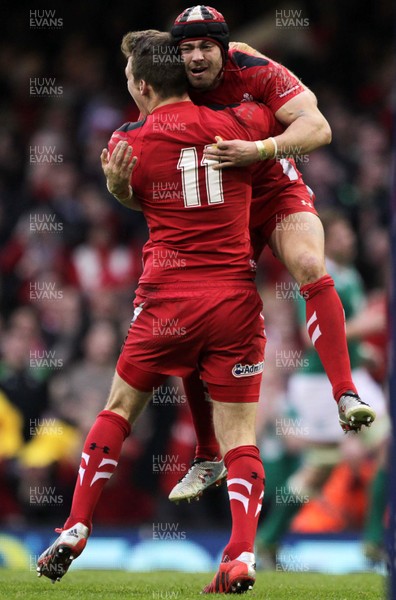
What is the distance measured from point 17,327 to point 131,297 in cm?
124

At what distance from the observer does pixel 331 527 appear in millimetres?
10922

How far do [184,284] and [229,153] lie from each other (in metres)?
0.67

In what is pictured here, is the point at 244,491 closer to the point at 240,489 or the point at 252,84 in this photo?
the point at 240,489

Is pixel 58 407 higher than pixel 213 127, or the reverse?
pixel 213 127

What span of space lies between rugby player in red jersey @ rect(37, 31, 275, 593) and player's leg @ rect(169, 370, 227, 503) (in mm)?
611

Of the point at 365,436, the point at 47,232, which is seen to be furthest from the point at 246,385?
the point at 47,232

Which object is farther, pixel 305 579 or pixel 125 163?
pixel 305 579

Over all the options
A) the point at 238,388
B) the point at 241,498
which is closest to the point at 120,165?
the point at 238,388

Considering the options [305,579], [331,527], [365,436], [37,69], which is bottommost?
[331,527]

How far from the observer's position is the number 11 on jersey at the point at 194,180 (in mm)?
5820

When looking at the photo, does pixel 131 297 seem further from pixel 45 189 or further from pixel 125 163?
pixel 125 163

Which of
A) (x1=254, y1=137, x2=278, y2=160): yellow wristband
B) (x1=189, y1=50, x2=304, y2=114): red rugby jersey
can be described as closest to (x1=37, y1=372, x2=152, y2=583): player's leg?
(x1=254, y1=137, x2=278, y2=160): yellow wristband

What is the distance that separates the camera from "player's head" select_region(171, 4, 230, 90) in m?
5.95

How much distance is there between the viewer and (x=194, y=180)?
5832 mm
